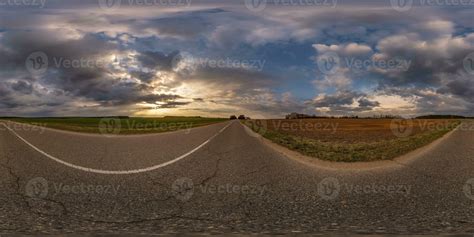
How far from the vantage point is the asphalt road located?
622cm

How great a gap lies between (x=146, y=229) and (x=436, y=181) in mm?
8367

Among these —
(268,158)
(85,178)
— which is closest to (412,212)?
(85,178)

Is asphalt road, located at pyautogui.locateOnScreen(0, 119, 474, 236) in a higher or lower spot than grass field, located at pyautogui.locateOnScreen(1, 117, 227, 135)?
lower

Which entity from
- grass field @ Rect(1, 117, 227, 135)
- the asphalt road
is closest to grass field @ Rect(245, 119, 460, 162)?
the asphalt road

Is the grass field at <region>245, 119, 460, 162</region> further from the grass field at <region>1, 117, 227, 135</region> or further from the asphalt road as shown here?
the grass field at <region>1, 117, 227, 135</region>

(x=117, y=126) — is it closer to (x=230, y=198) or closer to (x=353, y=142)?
(x=353, y=142)

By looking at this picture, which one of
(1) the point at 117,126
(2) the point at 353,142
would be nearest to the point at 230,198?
(2) the point at 353,142

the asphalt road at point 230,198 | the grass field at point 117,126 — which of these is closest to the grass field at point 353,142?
the asphalt road at point 230,198

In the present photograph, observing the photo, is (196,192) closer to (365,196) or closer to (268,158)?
(365,196)

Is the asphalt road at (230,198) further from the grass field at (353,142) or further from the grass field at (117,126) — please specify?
the grass field at (117,126)

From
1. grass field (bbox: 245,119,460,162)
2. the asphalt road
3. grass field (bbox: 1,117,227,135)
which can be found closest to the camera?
the asphalt road

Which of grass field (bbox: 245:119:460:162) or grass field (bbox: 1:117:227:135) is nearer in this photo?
grass field (bbox: 245:119:460:162)

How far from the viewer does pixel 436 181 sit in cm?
1120

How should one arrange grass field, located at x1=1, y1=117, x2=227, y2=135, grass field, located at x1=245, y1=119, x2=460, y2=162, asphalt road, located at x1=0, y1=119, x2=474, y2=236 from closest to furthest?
asphalt road, located at x1=0, y1=119, x2=474, y2=236
grass field, located at x1=245, y1=119, x2=460, y2=162
grass field, located at x1=1, y1=117, x2=227, y2=135
